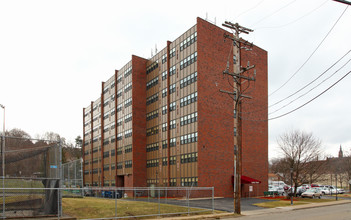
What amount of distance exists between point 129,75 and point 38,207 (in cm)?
4617

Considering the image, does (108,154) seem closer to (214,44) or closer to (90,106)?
(90,106)

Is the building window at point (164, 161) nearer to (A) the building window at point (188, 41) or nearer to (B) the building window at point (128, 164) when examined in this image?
(B) the building window at point (128, 164)

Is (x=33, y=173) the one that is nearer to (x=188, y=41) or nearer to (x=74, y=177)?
(x=74, y=177)

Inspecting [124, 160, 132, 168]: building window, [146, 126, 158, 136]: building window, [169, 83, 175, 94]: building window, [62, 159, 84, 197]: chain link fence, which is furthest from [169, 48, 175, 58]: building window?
[62, 159, 84, 197]: chain link fence

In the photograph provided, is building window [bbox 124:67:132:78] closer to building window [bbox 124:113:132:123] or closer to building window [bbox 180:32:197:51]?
building window [bbox 124:113:132:123]

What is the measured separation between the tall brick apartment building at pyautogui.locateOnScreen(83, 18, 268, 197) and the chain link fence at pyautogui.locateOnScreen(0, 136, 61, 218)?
87.9ft

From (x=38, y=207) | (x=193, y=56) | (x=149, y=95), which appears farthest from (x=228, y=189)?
(x=38, y=207)

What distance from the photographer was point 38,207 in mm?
17188

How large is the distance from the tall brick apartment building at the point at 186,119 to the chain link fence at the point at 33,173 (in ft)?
87.9

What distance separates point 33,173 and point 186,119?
3019cm

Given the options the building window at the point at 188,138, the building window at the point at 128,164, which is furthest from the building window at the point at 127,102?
the building window at the point at 188,138

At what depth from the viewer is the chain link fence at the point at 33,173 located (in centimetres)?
1697

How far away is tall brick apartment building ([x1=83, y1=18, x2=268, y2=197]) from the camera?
45.2 meters

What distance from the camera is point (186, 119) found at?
47.3m
